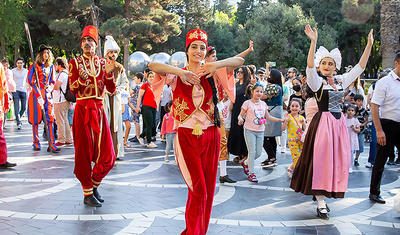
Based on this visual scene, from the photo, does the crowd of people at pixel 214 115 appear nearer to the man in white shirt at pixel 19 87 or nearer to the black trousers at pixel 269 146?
the black trousers at pixel 269 146

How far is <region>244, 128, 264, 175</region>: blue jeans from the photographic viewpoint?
767 cm

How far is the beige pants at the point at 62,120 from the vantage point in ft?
36.6

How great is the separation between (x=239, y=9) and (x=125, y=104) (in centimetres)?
6196

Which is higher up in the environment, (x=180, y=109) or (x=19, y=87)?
(x=19, y=87)

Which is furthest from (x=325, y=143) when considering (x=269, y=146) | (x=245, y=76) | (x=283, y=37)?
(x=283, y=37)

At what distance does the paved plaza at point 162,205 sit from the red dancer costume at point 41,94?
180cm

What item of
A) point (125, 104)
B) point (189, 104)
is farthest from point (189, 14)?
point (189, 104)

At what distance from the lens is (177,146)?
14.2 ft

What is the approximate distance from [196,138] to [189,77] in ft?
2.06

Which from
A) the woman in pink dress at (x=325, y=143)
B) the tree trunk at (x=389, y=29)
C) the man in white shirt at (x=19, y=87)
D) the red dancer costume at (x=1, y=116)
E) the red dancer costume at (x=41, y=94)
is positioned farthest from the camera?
the tree trunk at (x=389, y=29)

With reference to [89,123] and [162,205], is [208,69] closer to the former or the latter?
[89,123]

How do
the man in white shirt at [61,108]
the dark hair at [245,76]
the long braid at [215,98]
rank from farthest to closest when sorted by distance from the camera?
the man in white shirt at [61,108] → the dark hair at [245,76] → the long braid at [215,98]

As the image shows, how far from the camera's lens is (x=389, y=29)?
2139 centimetres

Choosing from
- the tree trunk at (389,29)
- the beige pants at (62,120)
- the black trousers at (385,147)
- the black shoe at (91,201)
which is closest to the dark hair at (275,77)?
the black trousers at (385,147)
